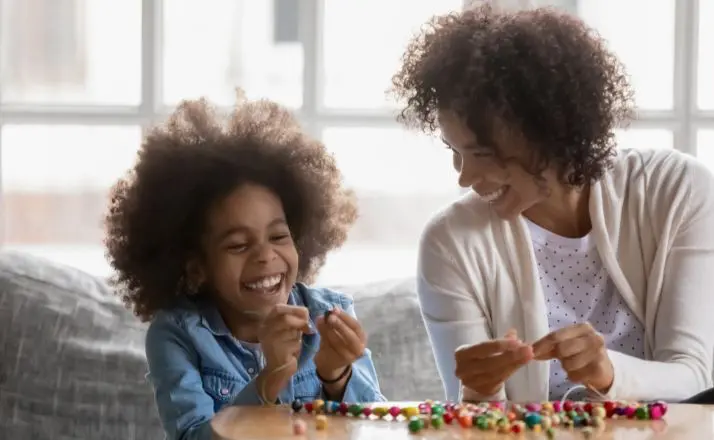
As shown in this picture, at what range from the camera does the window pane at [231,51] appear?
282 centimetres

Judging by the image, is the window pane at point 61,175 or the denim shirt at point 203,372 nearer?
the denim shirt at point 203,372

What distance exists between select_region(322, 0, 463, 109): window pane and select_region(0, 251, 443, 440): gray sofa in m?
0.54

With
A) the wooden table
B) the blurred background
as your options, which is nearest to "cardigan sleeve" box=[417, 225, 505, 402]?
the wooden table

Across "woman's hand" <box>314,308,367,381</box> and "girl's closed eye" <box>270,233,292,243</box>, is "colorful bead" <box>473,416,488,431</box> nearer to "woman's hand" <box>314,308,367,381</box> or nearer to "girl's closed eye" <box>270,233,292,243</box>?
"woman's hand" <box>314,308,367,381</box>

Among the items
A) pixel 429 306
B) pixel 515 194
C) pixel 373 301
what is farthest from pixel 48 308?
pixel 515 194

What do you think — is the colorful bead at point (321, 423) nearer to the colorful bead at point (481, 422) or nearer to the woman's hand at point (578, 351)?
the colorful bead at point (481, 422)

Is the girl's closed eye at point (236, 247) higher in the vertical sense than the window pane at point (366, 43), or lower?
lower

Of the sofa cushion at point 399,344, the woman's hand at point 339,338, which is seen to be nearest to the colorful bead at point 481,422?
the woman's hand at point 339,338

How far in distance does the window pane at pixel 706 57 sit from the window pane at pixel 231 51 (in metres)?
0.94

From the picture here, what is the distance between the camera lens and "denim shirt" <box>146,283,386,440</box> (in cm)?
175

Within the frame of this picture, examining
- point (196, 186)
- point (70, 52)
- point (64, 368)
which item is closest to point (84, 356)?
point (64, 368)

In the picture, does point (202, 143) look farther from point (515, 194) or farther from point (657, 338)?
point (657, 338)

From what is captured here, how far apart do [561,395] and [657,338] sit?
18cm

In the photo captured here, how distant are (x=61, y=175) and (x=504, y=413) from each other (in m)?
1.59
